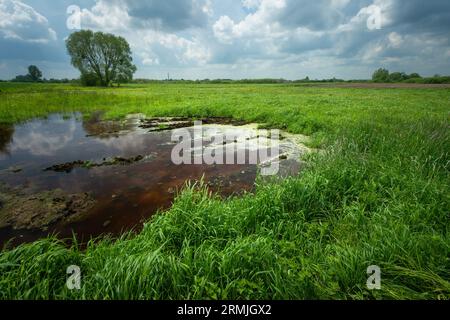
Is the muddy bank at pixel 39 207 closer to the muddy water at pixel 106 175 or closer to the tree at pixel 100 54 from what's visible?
the muddy water at pixel 106 175

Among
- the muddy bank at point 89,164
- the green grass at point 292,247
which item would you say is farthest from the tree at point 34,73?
the green grass at point 292,247

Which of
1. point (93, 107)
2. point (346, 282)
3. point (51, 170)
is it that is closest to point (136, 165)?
point (51, 170)

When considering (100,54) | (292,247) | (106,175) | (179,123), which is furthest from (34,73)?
(292,247)

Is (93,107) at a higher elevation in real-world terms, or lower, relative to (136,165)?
higher

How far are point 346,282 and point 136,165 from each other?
6.84m

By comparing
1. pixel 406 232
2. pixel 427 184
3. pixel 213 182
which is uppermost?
pixel 427 184

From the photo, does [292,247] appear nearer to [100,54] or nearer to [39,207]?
[39,207]

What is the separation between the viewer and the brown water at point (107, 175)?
4699mm

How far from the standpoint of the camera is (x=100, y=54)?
202 feet

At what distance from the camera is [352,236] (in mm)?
3467

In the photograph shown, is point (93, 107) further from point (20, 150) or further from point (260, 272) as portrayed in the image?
point (260, 272)

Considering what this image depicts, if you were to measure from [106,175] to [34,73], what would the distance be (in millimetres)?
134936

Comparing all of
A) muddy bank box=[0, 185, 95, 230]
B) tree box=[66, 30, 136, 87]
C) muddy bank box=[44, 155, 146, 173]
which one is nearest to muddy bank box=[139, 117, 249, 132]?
muddy bank box=[44, 155, 146, 173]
